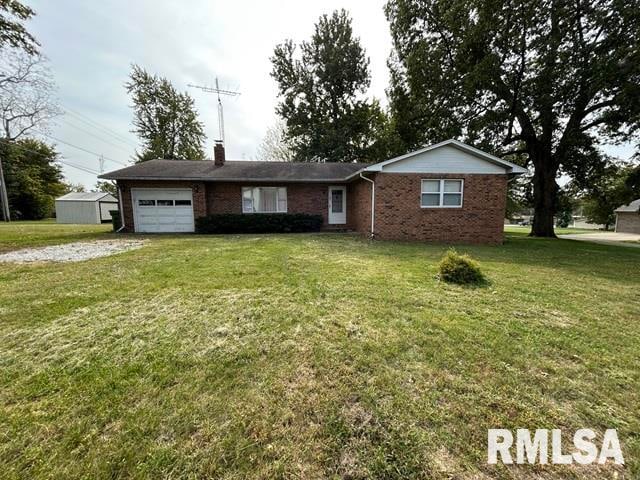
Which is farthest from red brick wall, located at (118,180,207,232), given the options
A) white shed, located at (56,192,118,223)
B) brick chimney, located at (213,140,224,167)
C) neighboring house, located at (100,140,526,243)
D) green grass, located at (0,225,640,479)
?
white shed, located at (56,192,118,223)

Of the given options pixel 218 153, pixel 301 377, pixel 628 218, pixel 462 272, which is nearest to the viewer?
pixel 301 377

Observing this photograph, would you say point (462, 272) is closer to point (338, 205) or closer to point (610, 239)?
point (338, 205)

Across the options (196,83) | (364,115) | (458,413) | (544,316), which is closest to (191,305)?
(458,413)

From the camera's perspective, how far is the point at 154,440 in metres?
1.61

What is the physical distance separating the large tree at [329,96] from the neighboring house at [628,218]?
81.2 feet

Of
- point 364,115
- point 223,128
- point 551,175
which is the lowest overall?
point 551,175

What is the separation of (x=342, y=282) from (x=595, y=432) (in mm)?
3385

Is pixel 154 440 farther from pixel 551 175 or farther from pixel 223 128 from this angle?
pixel 551 175

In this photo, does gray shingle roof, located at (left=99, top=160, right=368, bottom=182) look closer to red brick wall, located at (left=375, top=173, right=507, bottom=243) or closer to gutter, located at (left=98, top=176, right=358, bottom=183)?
gutter, located at (left=98, top=176, right=358, bottom=183)

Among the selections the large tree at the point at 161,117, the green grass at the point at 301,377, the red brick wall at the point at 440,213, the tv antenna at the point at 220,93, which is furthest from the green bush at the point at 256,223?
the large tree at the point at 161,117

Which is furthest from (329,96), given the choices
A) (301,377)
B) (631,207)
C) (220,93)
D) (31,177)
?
(31,177)

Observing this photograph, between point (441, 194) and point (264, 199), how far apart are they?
28.0ft

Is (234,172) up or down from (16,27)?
down

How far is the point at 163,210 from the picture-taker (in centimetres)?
1304
